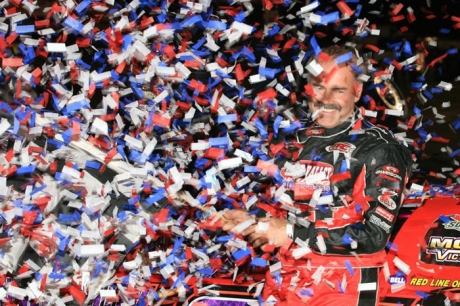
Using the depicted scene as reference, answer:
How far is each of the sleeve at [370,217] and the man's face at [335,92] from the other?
0.38m

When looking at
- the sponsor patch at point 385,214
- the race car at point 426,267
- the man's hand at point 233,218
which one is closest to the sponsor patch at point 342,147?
the sponsor patch at point 385,214

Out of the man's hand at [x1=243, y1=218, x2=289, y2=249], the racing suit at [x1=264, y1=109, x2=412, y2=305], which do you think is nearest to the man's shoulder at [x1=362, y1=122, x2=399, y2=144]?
the racing suit at [x1=264, y1=109, x2=412, y2=305]

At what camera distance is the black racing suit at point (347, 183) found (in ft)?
9.13

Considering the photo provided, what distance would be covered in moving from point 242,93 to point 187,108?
31cm

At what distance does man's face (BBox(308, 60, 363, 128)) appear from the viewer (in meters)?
3.18

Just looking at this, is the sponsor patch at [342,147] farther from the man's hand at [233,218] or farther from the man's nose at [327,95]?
the man's hand at [233,218]

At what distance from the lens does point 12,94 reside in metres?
2.79

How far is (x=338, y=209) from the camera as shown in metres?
2.92

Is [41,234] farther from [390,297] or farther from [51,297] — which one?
[390,297]

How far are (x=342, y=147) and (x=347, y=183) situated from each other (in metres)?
0.22

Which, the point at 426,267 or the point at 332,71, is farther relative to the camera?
the point at 332,71

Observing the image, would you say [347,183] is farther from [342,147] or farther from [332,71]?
[332,71]

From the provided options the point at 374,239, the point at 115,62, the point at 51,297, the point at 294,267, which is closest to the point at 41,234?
the point at 51,297

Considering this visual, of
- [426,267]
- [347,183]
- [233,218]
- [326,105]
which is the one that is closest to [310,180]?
[347,183]
